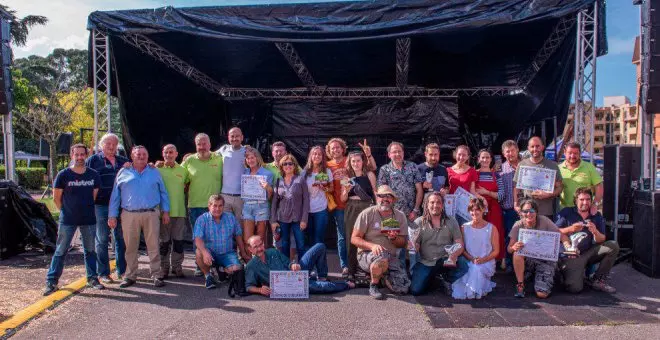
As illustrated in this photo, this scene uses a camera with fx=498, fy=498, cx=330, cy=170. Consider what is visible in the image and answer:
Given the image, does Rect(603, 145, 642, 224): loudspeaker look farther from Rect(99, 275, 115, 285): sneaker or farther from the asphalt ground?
Rect(99, 275, 115, 285): sneaker

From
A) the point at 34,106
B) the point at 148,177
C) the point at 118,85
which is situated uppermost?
the point at 34,106

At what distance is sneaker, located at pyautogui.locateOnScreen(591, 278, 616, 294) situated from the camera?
5.49 meters

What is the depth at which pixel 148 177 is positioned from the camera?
18.7 ft

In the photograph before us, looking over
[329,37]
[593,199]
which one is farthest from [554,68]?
[329,37]

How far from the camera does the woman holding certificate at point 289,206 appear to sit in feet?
19.0

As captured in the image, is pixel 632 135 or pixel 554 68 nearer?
pixel 554 68

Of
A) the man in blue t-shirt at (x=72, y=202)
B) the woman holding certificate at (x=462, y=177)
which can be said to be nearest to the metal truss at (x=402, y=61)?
the woman holding certificate at (x=462, y=177)

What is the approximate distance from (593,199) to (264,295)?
12.8ft

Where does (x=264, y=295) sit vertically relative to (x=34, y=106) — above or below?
below

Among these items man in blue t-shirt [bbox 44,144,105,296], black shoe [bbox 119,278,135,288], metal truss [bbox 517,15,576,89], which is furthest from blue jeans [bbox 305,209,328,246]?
metal truss [bbox 517,15,576,89]

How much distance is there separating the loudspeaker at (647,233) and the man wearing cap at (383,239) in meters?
3.18

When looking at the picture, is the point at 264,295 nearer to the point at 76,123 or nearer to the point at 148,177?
the point at 148,177

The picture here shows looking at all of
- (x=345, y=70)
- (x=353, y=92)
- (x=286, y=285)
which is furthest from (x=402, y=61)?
(x=286, y=285)

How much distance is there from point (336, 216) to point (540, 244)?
2.32 m
